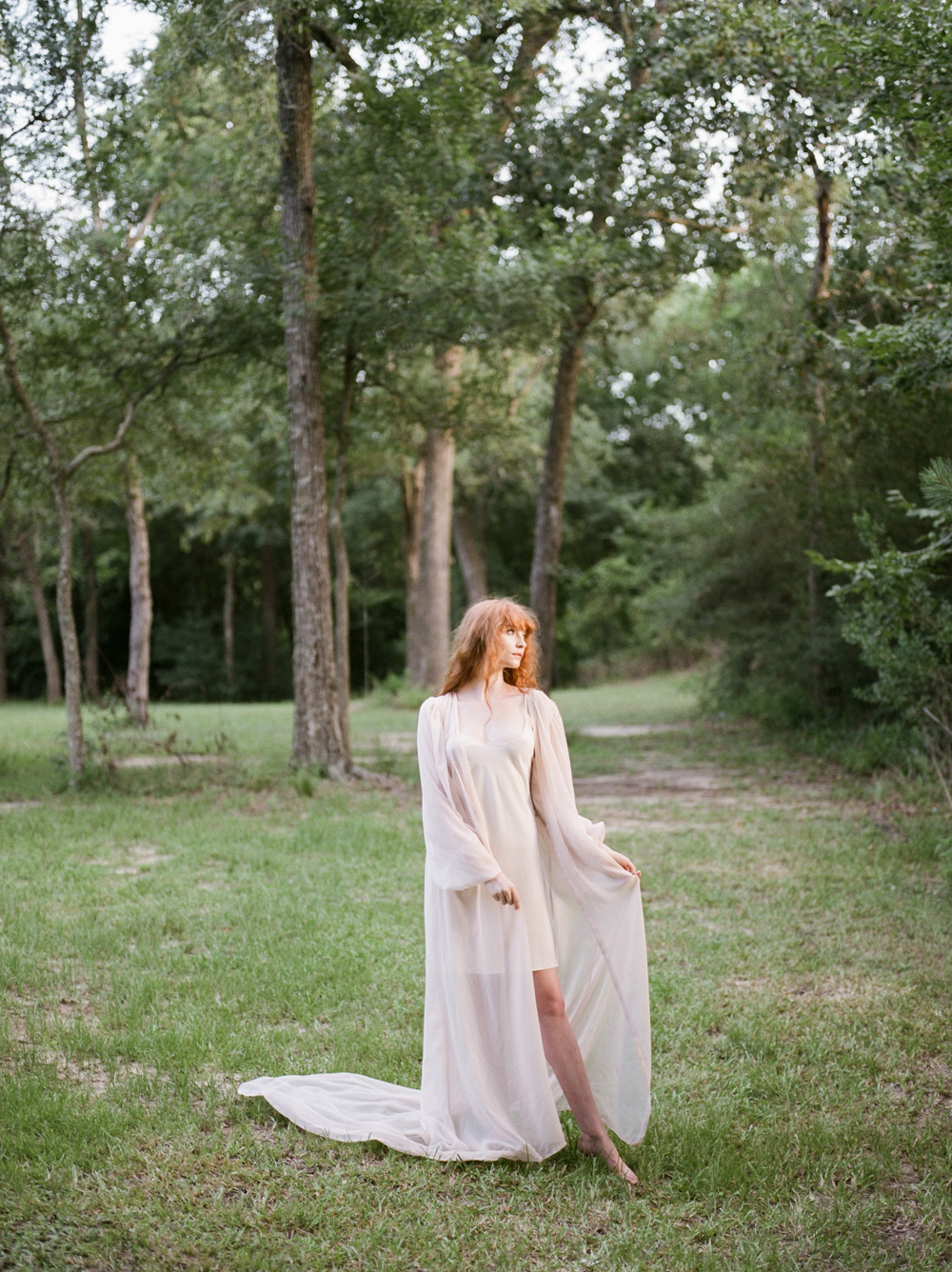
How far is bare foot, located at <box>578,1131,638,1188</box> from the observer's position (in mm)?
3760

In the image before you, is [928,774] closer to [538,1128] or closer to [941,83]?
[941,83]

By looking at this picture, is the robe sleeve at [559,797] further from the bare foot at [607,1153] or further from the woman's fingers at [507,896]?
the bare foot at [607,1153]

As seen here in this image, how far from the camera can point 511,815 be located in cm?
399

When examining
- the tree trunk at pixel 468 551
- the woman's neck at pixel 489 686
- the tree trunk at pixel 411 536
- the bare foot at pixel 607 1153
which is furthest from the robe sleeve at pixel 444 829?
the tree trunk at pixel 468 551

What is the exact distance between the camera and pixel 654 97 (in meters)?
11.8

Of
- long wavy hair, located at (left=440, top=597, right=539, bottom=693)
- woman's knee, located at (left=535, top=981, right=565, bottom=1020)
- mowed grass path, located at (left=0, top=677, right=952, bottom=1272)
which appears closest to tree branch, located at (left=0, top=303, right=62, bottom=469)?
mowed grass path, located at (left=0, top=677, right=952, bottom=1272)

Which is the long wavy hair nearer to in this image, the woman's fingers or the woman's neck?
the woman's neck

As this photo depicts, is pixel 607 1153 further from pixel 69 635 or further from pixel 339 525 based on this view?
pixel 339 525

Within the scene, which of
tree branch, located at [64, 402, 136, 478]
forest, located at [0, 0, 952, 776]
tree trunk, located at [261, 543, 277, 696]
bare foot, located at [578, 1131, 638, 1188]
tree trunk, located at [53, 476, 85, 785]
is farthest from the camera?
tree trunk, located at [261, 543, 277, 696]

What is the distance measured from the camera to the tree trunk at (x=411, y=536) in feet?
87.7

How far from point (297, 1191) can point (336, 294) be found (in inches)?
391

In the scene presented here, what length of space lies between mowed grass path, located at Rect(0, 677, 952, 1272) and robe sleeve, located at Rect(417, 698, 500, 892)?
0.98 metres

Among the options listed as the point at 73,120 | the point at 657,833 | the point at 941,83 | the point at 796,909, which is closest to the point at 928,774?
the point at 657,833

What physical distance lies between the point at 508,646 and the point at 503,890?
85 cm
